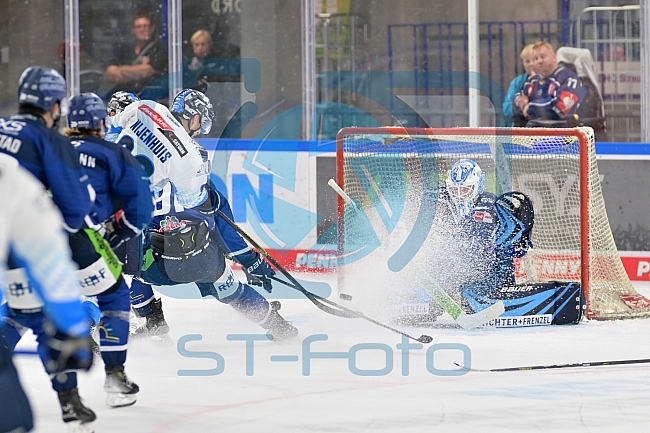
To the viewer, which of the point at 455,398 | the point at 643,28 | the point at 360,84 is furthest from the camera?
the point at 360,84

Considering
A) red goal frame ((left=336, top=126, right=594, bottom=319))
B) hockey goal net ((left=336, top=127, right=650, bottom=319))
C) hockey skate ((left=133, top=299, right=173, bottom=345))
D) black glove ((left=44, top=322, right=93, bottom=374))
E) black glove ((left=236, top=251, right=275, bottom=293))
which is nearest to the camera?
black glove ((left=44, top=322, right=93, bottom=374))

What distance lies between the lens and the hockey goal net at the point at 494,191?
18.5ft

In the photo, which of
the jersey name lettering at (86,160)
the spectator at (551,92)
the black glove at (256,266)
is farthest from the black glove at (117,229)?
the spectator at (551,92)

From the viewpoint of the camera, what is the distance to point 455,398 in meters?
3.83

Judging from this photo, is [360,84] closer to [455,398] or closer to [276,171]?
[276,171]

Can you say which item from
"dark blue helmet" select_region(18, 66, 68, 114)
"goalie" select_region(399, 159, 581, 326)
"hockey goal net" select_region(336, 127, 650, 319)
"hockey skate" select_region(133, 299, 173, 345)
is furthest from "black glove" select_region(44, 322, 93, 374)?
"hockey goal net" select_region(336, 127, 650, 319)

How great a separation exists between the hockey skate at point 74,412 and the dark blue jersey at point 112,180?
0.59 m

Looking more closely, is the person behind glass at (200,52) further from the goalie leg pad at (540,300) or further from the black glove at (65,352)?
the black glove at (65,352)

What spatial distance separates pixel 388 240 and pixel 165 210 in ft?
4.97

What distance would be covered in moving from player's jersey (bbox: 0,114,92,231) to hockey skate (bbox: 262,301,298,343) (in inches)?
74.3

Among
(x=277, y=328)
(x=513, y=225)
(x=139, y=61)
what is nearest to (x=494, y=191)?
(x=513, y=225)

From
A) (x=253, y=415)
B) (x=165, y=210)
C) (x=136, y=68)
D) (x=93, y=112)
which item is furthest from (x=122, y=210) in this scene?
(x=136, y=68)

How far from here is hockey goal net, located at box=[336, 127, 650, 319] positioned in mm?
5625

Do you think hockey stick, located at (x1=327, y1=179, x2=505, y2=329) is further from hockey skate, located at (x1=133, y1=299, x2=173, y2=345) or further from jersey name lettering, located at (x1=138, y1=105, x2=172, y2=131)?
jersey name lettering, located at (x1=138, y1=105, x2=172, y2=131)
